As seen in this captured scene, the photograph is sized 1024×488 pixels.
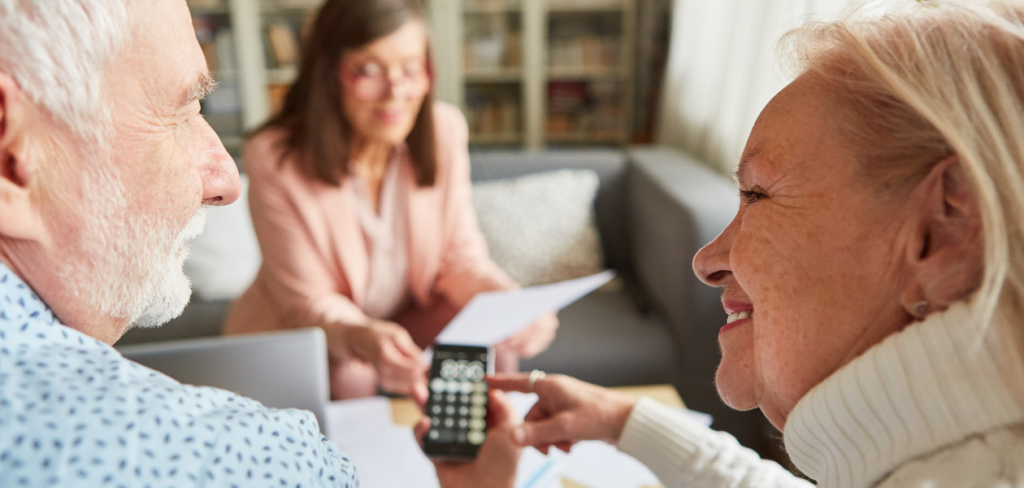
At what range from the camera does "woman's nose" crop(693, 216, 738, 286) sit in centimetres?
57

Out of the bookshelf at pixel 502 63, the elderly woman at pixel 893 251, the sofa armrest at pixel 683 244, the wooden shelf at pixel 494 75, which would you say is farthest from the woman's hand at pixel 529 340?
the wooden shelf at pixel 494 75

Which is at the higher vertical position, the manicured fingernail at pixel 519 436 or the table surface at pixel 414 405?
the manicured fingernail at pixel 519 436

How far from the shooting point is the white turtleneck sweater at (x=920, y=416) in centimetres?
38

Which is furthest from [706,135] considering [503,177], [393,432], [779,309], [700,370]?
[779,309]

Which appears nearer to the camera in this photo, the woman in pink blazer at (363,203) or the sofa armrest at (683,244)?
the woman in pink blazer at (363,203)

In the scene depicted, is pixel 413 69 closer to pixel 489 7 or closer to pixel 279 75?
pixel 489 7

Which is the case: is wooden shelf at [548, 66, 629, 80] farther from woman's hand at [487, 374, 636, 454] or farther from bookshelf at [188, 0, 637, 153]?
woman's hand at [487, 374, 636, 454]

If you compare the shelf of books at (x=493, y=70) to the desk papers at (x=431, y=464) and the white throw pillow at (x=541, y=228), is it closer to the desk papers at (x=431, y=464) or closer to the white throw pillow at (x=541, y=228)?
the white throw pillow at (x=541, y=228)

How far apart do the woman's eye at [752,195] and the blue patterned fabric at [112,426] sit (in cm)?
37

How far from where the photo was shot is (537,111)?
346cm

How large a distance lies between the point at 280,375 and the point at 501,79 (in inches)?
109

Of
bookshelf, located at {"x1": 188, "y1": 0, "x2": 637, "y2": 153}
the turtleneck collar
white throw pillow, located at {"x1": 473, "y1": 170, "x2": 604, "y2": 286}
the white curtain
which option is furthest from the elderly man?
bookshelf, located at {"x1": 188, "y1": 0, "x2": 637, "y2": 153}

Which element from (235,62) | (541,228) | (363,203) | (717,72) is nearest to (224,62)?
(235,62)

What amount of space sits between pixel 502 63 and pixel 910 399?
127 inches
